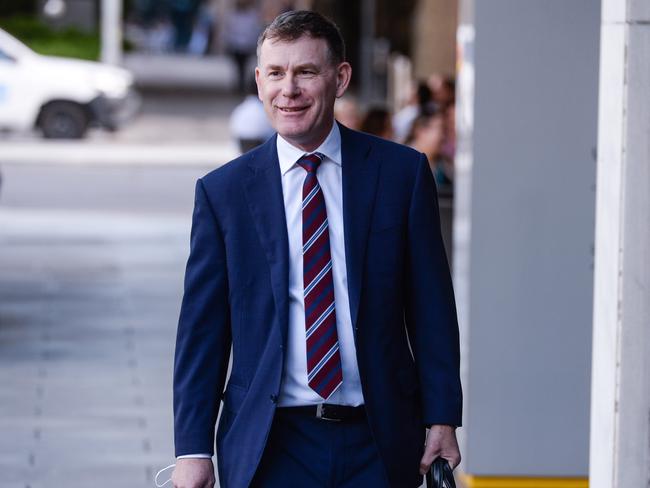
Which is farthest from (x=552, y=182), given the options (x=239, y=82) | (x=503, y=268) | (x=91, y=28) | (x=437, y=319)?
(x=91, y=28)

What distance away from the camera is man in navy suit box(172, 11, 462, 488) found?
12.1ft

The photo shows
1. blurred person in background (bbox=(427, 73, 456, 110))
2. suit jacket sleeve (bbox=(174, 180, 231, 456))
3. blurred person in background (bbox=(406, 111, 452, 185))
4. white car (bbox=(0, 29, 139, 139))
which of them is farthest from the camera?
white car (bbox=(0, 29, 139, 139))

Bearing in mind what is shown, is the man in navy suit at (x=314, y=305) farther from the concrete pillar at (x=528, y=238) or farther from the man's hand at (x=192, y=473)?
the concrete pillar at (x=528, y=238)

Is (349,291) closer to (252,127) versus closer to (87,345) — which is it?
(87,345)

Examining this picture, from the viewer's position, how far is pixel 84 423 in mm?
8211

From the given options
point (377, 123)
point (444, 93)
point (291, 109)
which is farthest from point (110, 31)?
point (291, 109)

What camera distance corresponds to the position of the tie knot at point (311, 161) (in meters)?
3.76

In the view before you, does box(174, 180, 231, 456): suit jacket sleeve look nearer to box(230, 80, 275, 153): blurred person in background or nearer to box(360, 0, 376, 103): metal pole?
box(230, 80, 275, 153): blurred person in background

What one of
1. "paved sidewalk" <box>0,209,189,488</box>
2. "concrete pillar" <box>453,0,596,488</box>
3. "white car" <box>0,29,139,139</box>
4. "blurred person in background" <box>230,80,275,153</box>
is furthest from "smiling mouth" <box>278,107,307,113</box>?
"white car" <box>0,29,139,139</box>

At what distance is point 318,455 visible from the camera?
371cm

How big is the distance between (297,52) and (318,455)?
919mm

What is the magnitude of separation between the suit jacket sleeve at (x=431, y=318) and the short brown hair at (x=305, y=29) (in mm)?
355

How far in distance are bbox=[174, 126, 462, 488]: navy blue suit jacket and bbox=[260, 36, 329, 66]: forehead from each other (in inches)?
9.4

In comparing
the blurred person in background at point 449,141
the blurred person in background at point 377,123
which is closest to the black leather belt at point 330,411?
the blurred person in background at point 449,141
